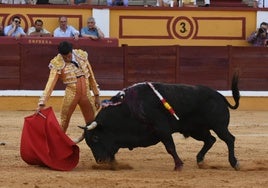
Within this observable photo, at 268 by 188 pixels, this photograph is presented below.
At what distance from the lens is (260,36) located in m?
15.0

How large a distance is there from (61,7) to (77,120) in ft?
10.8

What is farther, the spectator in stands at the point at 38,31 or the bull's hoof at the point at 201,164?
the spectator in stands at the point at 38,31

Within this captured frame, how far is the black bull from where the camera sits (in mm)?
7449

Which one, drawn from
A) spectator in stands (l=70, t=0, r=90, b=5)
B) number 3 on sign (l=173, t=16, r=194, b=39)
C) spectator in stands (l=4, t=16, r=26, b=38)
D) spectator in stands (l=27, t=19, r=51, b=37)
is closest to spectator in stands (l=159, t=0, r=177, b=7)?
number 3 on sign (l=173, t=16, r=194, b=39)

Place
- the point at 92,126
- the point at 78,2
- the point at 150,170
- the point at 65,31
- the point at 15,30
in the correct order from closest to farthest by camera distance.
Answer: the point at 92,126 → the point at 150,170 → the point at 15,30 → the point at 65,31 → the point at 78,2

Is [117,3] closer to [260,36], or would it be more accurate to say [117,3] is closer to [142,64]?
[142,64]

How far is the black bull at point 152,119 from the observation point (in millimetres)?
7449

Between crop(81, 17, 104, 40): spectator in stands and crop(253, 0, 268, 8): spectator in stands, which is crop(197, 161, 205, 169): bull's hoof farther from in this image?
crop(253, 0, 268, 8): spectator in stands

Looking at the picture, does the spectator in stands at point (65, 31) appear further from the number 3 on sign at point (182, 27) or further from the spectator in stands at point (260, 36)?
the spectator in stands at point (260, 36)

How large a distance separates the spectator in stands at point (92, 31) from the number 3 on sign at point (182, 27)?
5.13ft

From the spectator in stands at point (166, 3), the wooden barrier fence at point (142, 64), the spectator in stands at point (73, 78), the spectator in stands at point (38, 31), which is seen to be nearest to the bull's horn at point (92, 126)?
the spectator in stands at point (73, 78)

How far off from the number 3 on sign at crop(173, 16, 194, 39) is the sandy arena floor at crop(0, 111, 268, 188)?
5280 mm

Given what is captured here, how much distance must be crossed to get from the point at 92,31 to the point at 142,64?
1.02m

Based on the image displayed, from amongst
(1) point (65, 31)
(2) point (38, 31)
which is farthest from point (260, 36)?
(2) point (38, 31)
